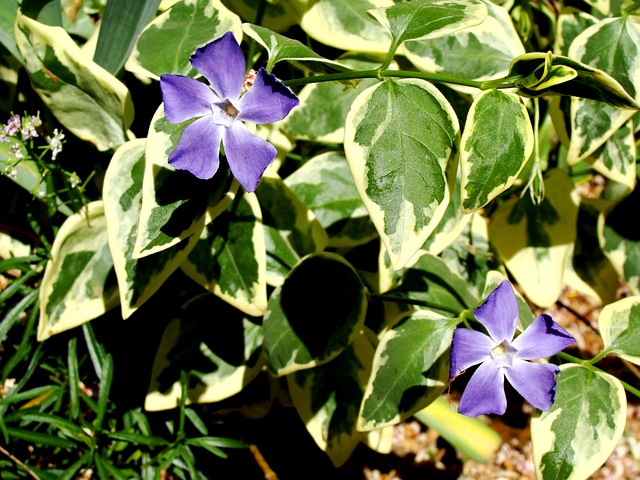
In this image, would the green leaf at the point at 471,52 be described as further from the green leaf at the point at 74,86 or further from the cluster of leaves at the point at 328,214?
the green leaf at the point at 74,86

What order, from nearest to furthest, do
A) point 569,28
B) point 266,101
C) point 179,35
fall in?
point 266,101 → point 179,35 → point 569,28

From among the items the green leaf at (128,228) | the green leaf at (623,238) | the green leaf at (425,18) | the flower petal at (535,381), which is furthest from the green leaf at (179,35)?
the green leaf at (623,238)

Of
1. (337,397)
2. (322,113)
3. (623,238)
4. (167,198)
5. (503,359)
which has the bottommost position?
(337,397)

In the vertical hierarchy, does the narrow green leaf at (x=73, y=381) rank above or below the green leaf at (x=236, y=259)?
below

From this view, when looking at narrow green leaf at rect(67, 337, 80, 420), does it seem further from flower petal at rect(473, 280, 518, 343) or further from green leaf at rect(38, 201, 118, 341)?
flower petal at rect(473, 280, 518, 343)

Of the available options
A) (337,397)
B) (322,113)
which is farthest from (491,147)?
(337,397)

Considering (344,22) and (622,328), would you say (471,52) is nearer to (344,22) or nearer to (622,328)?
(344,22)
